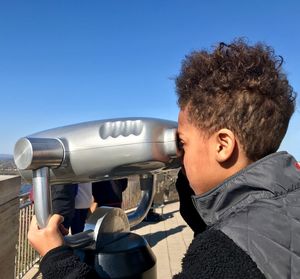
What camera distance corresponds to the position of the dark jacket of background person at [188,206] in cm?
151

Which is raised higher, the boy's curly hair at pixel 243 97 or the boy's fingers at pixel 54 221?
the boy's curly hair at pixel 243 97

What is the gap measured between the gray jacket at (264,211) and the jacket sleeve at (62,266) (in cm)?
35

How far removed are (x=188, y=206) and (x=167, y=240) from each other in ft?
14.9

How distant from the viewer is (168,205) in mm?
9125

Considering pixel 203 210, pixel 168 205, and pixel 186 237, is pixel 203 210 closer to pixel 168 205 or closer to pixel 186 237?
pixel 186 237

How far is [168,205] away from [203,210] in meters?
8.16

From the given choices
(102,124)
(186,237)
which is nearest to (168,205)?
(186,237)

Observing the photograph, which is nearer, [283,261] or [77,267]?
[283,261]

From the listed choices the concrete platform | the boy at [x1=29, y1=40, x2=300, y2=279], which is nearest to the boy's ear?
the boy at [x1=29, y1=40, x2=300, y2=279]

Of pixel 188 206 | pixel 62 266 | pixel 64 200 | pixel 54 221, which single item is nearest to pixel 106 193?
pixel 64 200

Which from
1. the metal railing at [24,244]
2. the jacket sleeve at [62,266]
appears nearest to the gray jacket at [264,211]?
the jacket sleeve at [62,266]

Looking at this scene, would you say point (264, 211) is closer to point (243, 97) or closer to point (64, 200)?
point (243, 97)

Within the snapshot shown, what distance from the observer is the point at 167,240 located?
5.91 metres

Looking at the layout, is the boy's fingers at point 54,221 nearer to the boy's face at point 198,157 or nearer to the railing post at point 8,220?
the boy's face at point 198,157
